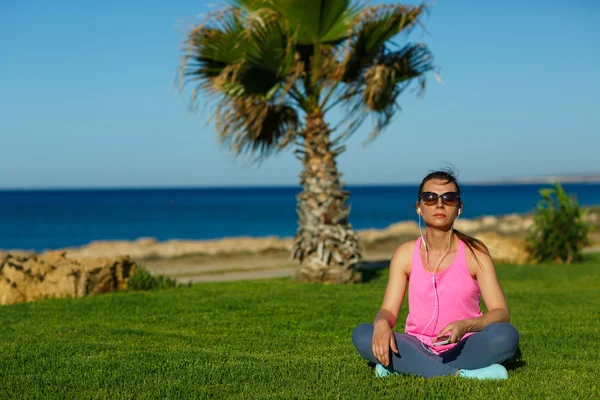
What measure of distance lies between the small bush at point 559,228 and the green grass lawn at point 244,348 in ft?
16.4

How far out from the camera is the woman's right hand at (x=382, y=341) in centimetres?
439

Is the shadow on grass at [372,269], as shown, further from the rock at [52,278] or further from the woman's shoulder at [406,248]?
the woman's shoulder at [406,248]

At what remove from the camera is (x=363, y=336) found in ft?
15.5

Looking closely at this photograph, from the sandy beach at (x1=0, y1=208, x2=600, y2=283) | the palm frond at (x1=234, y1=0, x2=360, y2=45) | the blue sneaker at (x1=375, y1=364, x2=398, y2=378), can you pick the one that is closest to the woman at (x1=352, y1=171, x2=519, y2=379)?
the blue sneaker at (x1=375, y1=364, x2=398, y2=378)

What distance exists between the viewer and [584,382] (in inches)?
188

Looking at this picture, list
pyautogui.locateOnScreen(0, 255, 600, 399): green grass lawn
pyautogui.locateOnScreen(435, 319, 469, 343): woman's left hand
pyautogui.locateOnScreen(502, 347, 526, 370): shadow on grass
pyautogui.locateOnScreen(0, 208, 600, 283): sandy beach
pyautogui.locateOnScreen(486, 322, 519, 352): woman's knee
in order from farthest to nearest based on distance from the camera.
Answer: pyautogui.locateOnScreen(0, 208, 600, 283): sandy beach
pyautogui.locateOnScreen(502, 347, 526, 370): shadow on grass
pyautogui.locateOnScreen(0, 255, 600, 399): green grass lawn
pyautogui.locateOnScreen(486, 322, 519, 352): woman's knee
pyautogui.locateOnScreen(435, 319, 469, 343): woman's left hand

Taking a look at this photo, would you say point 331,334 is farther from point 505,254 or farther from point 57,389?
point 505,254

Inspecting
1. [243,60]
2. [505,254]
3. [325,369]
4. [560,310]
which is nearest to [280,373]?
[325,369]

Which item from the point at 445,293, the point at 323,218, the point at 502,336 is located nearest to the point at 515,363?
the point at 502,336

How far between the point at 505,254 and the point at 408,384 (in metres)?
12.6

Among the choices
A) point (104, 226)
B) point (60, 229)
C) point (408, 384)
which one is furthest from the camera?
point (104, 226)

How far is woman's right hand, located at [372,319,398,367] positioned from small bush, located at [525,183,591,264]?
1215 centimetres

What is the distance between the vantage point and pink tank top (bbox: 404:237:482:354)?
181 inches

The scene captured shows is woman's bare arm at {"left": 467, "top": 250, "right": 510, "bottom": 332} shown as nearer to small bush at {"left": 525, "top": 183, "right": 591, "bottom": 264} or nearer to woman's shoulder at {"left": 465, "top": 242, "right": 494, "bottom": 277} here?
woman's shoulder at {"left": 465, "top": 242, "right": 494, "bottom": 277}
